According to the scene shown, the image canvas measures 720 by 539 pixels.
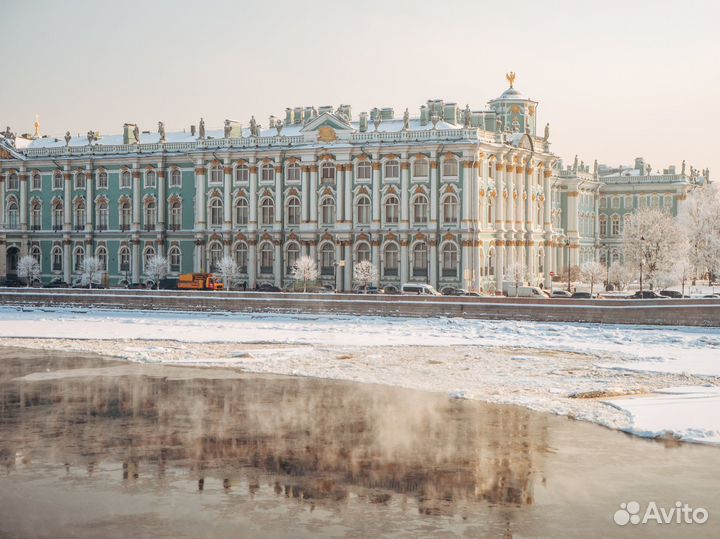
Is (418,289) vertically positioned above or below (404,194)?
below

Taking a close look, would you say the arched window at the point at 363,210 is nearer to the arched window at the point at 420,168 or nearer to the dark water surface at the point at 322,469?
the arched window at the point at 420,168

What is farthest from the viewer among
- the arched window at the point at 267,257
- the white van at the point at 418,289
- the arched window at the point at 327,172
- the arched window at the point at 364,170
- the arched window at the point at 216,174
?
the arched window at the point at 216,174

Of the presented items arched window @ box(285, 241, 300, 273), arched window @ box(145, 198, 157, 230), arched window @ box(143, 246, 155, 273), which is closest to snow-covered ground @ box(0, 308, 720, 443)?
arched window @ box(285, 241, 300, 273)

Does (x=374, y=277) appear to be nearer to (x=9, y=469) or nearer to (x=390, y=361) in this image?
(x=390, y=361)

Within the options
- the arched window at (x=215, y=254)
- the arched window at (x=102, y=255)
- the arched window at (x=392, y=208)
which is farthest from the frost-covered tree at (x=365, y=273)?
the arched window at (x=102, y=255)

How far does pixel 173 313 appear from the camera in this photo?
2569 inches

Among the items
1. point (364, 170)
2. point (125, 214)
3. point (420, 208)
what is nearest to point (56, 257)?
point (125, 214)

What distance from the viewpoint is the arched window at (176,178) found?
82.8 metres

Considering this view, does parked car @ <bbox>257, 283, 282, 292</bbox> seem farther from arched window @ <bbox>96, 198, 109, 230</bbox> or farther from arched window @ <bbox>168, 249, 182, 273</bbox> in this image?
arched window @ <bbox>96, 198, 109, 230</bbox>

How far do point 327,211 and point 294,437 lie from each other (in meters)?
51.3

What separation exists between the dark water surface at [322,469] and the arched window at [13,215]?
57981mm

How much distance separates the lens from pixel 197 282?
75.5m

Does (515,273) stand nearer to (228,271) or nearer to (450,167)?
(450,167)

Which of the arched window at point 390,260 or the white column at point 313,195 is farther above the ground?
the white column at point 313,195
